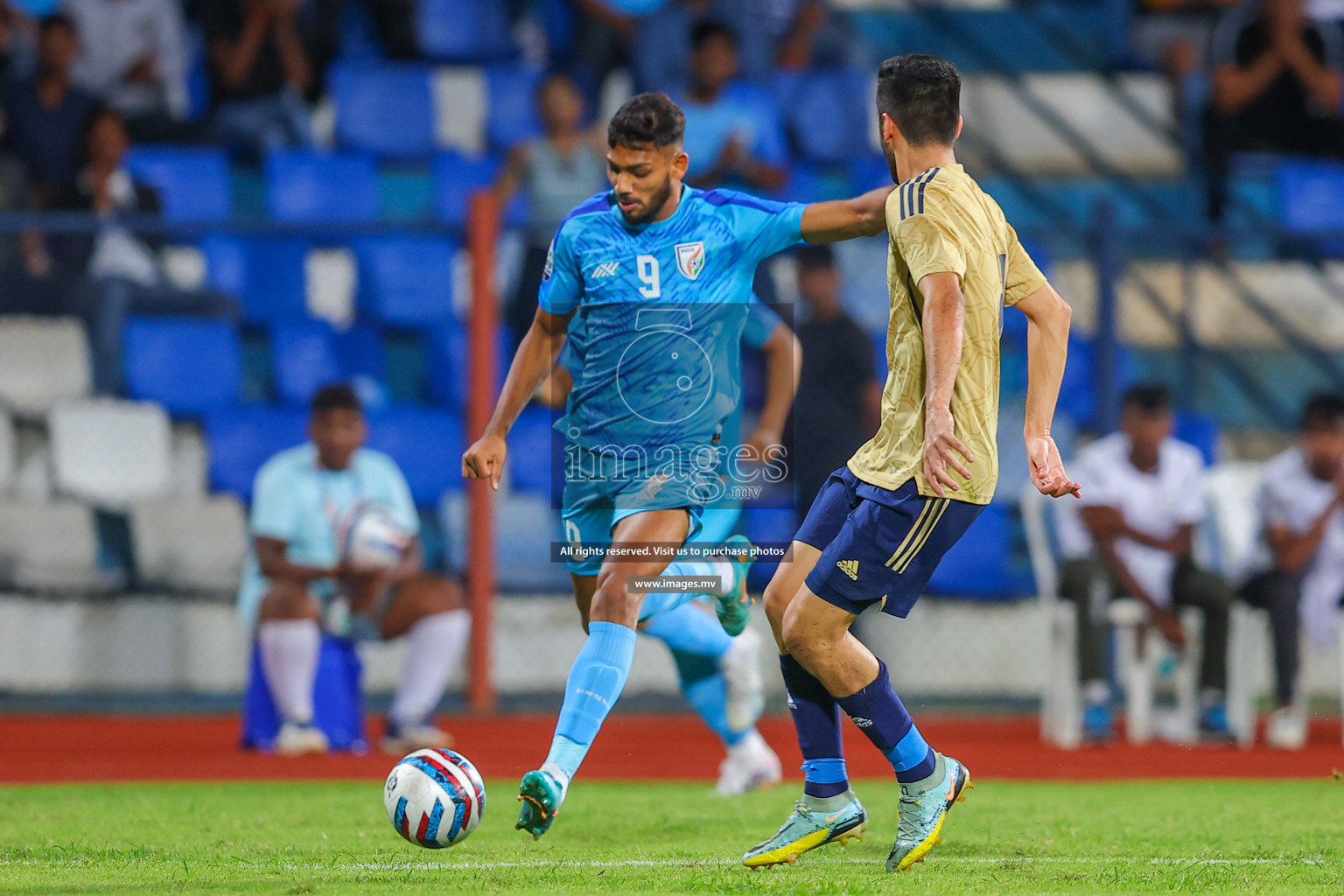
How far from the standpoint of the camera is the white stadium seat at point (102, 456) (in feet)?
33.0

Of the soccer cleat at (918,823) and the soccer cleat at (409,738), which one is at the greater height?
the soccer cleat at (918,823)

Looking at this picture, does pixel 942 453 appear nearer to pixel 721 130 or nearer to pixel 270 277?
pixel 721 130

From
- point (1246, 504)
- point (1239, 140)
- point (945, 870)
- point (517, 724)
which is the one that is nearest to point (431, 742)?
point (517, 724)

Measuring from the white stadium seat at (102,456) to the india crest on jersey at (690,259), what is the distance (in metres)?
5.56

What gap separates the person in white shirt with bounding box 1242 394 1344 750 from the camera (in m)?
9.06

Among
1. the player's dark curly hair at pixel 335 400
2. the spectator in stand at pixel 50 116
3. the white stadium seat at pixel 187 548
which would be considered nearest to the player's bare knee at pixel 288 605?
the player's dark curly hair at pixel 335 400

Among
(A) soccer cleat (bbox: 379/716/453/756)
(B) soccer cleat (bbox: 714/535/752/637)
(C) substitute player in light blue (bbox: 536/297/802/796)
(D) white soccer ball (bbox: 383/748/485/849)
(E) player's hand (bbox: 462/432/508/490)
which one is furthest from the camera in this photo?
(A) soccer cleat (bbox: 379/716/453/756)

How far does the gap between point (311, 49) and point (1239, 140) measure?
6.84 m

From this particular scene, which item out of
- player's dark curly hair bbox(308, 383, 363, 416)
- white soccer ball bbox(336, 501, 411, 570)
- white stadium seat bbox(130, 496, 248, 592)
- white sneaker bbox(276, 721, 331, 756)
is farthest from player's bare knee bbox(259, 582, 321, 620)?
white stadium seat bbox(130, 496, 248, 592)

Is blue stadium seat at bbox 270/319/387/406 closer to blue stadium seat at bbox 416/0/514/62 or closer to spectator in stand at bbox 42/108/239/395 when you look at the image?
spectator in stand at bbox 42/108/239/395

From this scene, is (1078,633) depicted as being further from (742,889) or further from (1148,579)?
(742,889)

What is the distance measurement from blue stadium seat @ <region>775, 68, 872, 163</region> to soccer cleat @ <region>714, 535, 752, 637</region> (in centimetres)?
699

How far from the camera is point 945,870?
4.72 meters

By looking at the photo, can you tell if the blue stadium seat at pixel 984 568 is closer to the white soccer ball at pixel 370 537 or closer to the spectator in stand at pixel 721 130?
the spectator in stand at pixel 721 130
